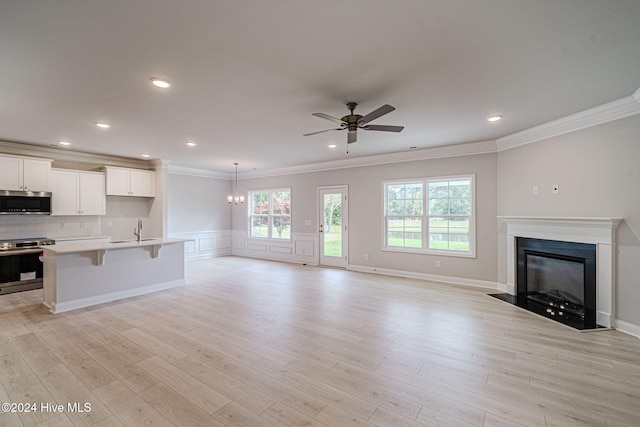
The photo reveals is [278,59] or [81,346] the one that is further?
[81,346]

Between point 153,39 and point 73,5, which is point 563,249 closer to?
point 153,39

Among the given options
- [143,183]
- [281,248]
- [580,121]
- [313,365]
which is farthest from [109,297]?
[580,121]

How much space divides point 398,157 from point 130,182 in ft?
20.6

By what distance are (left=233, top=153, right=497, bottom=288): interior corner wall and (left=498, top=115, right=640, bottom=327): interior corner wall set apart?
2.13 ft

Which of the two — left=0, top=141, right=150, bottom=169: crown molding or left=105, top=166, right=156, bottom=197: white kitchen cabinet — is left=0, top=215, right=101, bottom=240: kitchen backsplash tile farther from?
left=0, top=141, right=150, bottom=169: crown molding

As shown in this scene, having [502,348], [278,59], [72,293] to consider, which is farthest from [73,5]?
[502,348]

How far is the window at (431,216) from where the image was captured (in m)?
5.66

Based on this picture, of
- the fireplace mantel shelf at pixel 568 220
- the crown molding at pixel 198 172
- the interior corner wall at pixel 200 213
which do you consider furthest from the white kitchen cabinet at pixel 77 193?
the fireplace mantel shelf at pixel 568 220

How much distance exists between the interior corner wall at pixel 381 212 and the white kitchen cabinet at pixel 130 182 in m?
2.84

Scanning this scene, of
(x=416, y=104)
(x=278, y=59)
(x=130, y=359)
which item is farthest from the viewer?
(x=416, y=104)

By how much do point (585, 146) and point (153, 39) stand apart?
5099 millimetres

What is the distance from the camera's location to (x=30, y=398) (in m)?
2.21

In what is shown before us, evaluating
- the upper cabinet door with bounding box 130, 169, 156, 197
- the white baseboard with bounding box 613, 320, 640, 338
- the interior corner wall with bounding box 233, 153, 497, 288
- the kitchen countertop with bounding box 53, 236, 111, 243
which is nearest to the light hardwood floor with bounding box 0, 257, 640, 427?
the white baseboard with bounding box 613, 320, 640, 338

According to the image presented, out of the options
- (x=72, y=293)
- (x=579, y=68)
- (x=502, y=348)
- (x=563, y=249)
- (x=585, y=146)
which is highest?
(x=579, y=68)
